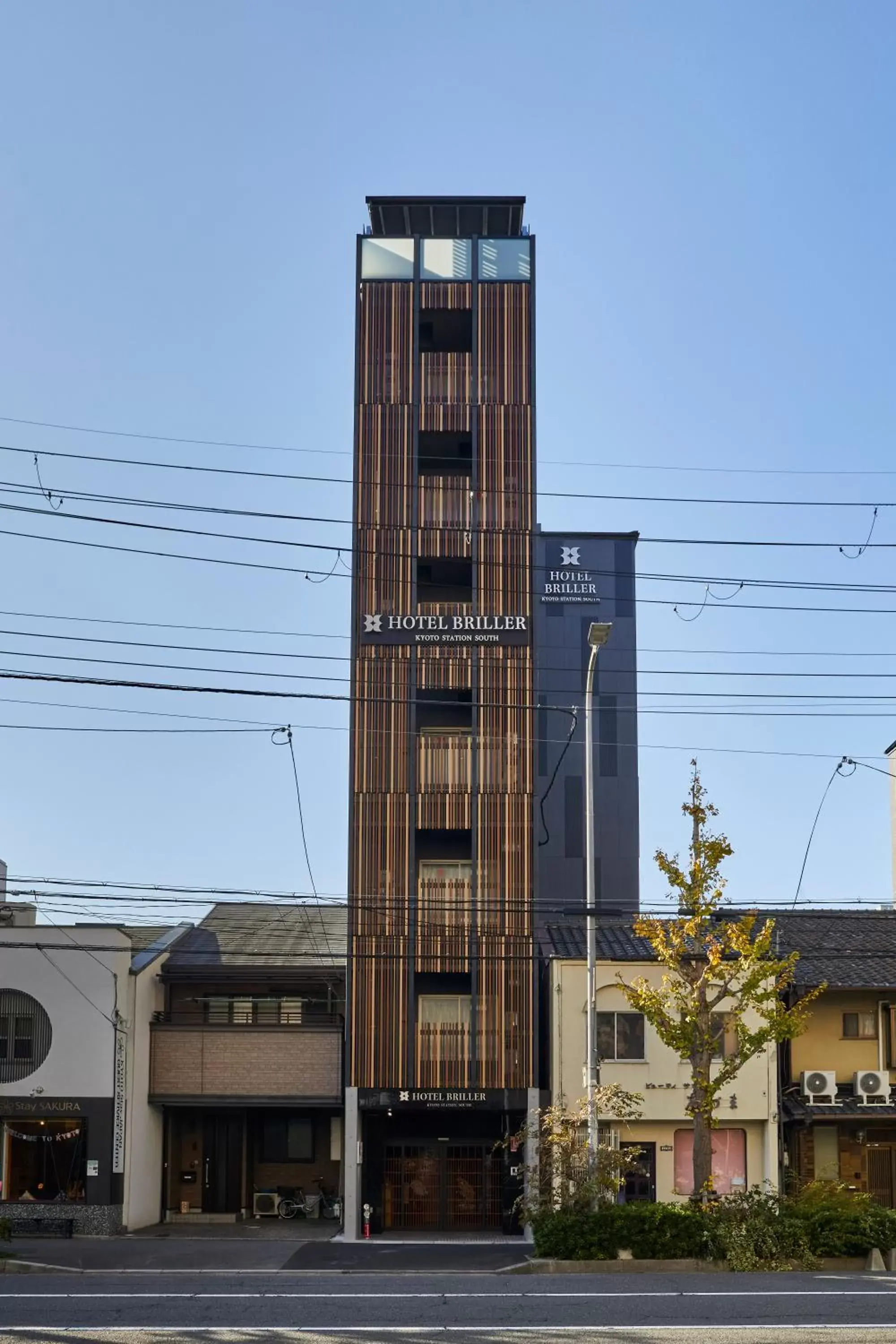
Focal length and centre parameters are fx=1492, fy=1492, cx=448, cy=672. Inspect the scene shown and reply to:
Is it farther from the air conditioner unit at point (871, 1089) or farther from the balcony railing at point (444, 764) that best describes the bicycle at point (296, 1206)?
the air conditioner unit at point (871, 1089)

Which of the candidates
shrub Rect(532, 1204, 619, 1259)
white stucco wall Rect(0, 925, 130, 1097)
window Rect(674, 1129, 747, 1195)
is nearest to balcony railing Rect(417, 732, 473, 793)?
white stucco wall Rect(0, 925, 130, 1097)

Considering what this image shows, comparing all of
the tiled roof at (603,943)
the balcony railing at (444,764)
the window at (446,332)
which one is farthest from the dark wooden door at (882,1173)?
the window at (446,332)

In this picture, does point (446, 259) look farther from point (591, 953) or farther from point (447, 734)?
point (591, 953)

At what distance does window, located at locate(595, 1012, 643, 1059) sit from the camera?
1502 inches

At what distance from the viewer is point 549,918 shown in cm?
5047

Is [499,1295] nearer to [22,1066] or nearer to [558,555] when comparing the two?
[22,1066]

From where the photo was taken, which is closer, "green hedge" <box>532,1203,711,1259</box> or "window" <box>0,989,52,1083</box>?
"green hedge" <box>532,1203,711,1259</box>

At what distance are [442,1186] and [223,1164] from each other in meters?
6.76

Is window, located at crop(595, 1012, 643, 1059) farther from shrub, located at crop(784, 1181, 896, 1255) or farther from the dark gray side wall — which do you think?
the dark gray side wall

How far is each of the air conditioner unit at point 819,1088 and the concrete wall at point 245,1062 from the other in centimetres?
1230

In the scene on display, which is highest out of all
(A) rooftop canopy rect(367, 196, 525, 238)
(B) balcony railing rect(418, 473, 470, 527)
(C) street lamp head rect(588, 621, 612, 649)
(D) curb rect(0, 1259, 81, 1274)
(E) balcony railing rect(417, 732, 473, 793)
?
(A) rooftop canopy rect(367, 196, 525, 238)

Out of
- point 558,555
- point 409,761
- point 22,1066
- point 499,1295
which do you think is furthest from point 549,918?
point 499,1295

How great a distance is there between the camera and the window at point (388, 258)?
4275cm

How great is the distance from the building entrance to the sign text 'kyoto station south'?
13.4 meters
